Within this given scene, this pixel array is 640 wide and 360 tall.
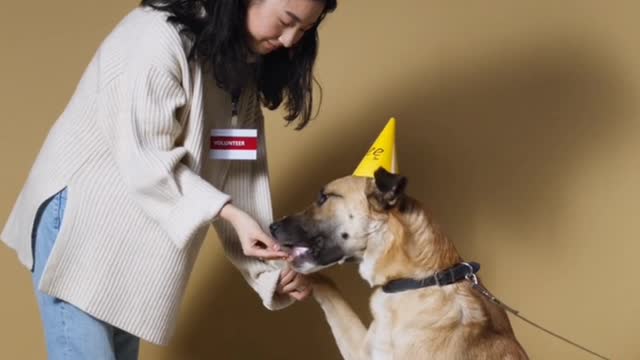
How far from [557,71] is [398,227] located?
139cm

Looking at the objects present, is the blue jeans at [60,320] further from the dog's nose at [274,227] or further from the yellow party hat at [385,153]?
the yellow party hat at [385,153]

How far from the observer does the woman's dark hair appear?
7.10 ft

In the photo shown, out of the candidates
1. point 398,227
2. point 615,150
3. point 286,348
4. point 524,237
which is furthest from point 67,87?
point 615,150

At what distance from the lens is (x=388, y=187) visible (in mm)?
2268

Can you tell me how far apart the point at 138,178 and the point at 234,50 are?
42 cm

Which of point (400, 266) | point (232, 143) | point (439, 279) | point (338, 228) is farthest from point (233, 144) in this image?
point (439, 279)

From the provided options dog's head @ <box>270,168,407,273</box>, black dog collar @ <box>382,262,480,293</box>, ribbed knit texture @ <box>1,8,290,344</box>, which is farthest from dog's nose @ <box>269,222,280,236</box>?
black dog collar @ <box>382,262,480,293</box>

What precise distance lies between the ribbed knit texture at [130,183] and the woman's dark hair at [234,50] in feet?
0.13

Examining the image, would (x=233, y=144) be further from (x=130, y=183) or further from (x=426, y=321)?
(x=426, y=321)

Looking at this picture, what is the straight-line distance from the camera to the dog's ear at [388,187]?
226 centimetres

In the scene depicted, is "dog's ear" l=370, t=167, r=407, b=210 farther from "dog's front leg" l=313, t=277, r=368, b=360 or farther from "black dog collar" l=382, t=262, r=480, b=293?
"dog's front leg" l=313, t=277, r=368, b=360

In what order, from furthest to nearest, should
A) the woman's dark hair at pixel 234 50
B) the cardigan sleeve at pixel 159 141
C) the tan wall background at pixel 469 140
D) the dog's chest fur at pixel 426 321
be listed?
the tan wall background at pixel 469 140 < the dog's chest fur at pixel 426 321 < the woman's dark hair at pixel 234 50 < the cardigan sleeve at pixel 159 141

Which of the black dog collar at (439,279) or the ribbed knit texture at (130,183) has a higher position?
the ribbed knit texture at (130,183)

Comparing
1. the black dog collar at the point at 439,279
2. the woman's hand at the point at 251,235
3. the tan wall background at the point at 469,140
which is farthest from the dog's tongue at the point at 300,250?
the tan wall background at the point at 469,140
